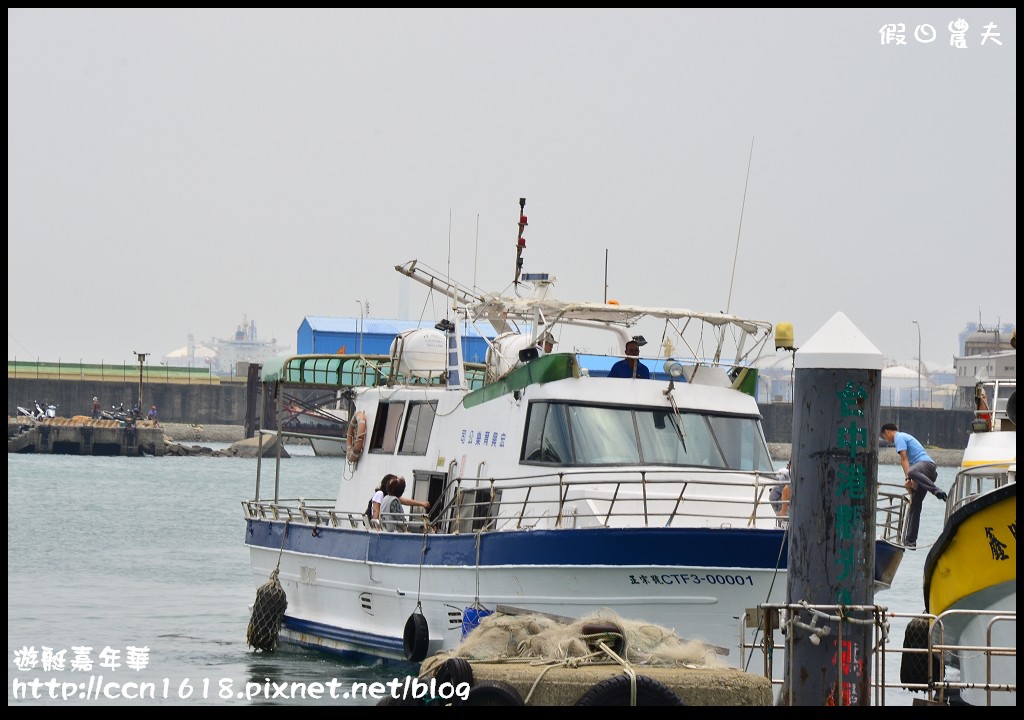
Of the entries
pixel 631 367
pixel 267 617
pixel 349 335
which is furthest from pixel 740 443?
pixel 349 335

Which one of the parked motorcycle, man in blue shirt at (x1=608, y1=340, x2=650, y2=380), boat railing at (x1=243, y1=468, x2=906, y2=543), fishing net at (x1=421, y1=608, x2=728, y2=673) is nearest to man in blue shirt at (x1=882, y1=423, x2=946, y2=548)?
boat railing at (x1=243, y1=468, x2=906, y2=543)

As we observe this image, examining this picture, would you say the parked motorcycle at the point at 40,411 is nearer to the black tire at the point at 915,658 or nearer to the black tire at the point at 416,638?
the black tire at the point at 416,638

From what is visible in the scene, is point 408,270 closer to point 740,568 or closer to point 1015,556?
point 740,568

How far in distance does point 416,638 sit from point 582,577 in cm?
255

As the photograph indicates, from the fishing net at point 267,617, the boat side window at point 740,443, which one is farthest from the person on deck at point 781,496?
the fishing net at point 267,617

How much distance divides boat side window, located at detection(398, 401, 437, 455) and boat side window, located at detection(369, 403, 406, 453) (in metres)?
0.23

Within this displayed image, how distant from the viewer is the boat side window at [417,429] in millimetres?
19359

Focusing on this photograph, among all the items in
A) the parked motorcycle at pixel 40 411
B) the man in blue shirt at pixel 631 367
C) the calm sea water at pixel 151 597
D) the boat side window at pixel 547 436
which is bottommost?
the calm sea water at pixel 151 597

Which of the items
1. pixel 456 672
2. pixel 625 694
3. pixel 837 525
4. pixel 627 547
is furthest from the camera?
pixel 627 547

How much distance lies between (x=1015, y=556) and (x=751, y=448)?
356 centimetres

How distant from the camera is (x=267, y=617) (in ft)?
65.7

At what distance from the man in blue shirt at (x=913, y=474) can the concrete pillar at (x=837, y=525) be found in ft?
20.8

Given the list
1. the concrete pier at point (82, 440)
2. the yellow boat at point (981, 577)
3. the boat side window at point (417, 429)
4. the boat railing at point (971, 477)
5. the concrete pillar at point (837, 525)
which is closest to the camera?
the concrete pillar at point (837, 525)

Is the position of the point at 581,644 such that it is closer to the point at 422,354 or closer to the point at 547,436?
the point at 547,436
